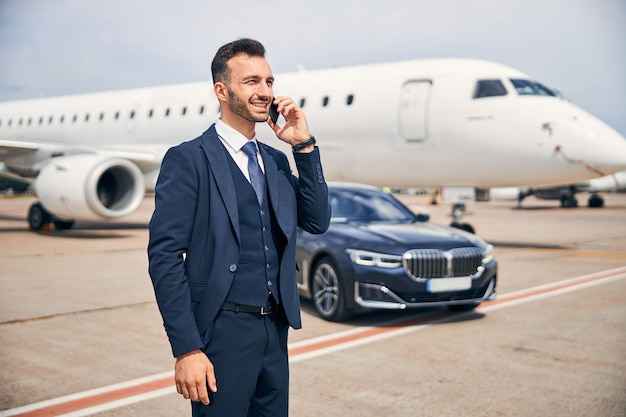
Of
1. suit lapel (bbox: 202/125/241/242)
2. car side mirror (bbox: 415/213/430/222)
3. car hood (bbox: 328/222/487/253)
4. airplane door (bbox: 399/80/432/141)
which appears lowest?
car hood (bbox: 328/222/487/253)

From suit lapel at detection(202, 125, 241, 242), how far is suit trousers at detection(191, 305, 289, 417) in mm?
301

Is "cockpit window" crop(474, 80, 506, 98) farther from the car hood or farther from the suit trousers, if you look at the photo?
the suit trousers

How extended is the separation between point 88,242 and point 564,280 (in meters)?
9.94

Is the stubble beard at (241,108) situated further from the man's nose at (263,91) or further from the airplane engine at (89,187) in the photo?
the airplane engine at (89,187)

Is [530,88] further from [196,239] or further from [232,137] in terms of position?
[196,239]

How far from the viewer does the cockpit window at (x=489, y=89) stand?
38.0ft

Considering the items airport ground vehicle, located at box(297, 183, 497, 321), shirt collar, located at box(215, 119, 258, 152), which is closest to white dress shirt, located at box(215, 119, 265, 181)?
shirt collar, located at box(215, 119, 258, 152)

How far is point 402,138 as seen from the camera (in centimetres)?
1212

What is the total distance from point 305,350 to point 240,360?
3.23m

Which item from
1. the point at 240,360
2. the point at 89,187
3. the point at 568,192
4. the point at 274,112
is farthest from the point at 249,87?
the point at 568,192

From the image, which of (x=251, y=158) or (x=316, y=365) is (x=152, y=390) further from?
(x=251, y=158)

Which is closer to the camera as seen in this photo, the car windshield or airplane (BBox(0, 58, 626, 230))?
the car windshield

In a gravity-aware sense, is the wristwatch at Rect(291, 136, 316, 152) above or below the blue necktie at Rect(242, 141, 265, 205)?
above

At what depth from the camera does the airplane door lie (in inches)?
469
